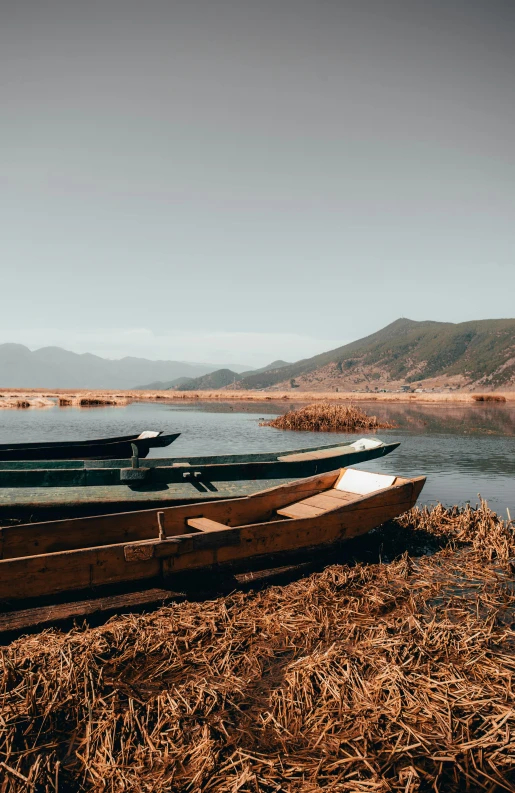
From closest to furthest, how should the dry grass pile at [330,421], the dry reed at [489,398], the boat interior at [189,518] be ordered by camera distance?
1. the boat interior at [189,518]
2. the dry grass pile at [330,421]
3. the dry reed at [489,398]

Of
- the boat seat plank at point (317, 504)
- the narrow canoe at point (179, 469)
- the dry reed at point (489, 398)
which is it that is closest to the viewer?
the narrow canoe at point (179, 469)

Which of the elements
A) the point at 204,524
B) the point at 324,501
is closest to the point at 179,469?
the point at 204,524

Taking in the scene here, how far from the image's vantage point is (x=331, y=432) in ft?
124

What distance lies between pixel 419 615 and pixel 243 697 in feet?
10.1

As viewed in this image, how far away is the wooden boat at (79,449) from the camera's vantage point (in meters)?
12.8

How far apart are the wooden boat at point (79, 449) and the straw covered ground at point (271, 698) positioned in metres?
7.78

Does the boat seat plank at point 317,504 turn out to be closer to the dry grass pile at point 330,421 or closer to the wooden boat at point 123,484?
the wooden boat at point 123,484

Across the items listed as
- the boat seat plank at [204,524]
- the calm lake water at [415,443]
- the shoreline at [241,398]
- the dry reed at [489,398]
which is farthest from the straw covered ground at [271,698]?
the dry reed at [489,398]

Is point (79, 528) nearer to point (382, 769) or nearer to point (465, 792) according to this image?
point (382, 769)

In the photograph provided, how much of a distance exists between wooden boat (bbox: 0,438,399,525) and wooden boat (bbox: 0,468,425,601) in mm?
755

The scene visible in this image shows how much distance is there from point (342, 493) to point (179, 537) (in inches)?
193

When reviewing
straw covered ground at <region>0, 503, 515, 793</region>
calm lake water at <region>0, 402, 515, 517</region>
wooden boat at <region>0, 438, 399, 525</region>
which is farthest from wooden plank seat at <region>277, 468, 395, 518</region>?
calm lake water at <region>0, 402, 515, 517</region>

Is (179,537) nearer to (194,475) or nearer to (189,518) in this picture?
(189,518)

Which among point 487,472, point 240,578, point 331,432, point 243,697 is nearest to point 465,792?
point 243,697
